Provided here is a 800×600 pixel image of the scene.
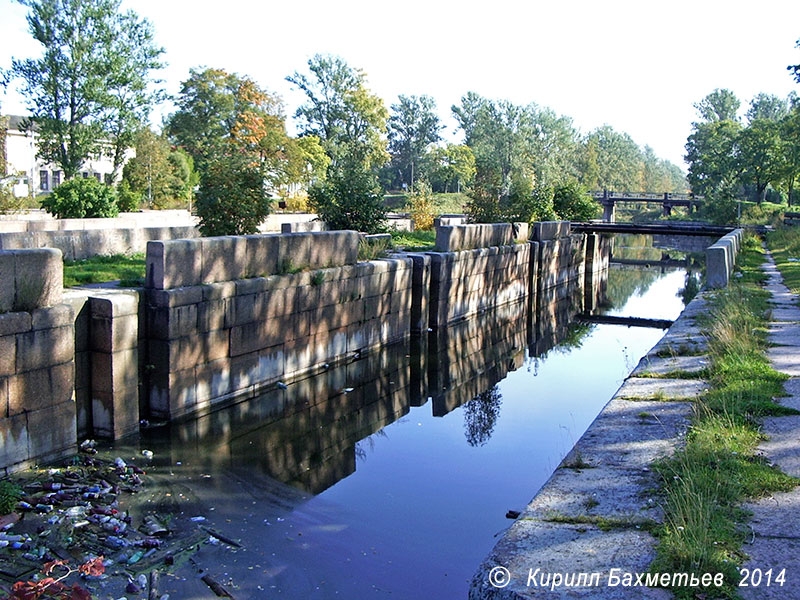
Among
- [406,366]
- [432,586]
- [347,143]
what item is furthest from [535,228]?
[347,143]

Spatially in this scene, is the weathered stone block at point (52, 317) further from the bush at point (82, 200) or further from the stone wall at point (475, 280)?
the bush at point (82, 200)

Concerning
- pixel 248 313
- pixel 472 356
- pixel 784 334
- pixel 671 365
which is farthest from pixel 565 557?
pixel 472 356

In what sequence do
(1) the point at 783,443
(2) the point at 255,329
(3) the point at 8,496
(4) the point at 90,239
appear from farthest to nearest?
(4) the point at 90,239 < (2) the point at 255,329 < (3) the point at 8,496 < (1) the point at 783,443

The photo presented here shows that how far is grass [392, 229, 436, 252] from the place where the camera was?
20.5m

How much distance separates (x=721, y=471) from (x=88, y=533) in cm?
518

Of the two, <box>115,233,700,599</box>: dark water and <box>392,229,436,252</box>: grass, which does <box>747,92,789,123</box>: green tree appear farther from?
<box>115,233,700,599</box>: dark water

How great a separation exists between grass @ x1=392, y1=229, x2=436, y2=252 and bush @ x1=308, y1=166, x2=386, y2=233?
→ 108 centimetres

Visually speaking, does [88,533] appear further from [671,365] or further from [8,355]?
[671,365]

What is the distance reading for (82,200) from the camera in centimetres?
2077

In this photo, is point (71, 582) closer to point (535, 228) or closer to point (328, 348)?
point (328, 348)

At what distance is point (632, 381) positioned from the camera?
30.6 feet

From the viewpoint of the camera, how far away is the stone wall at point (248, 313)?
34.1ft

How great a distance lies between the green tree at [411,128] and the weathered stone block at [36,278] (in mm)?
73701

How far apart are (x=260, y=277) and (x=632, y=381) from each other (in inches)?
234
